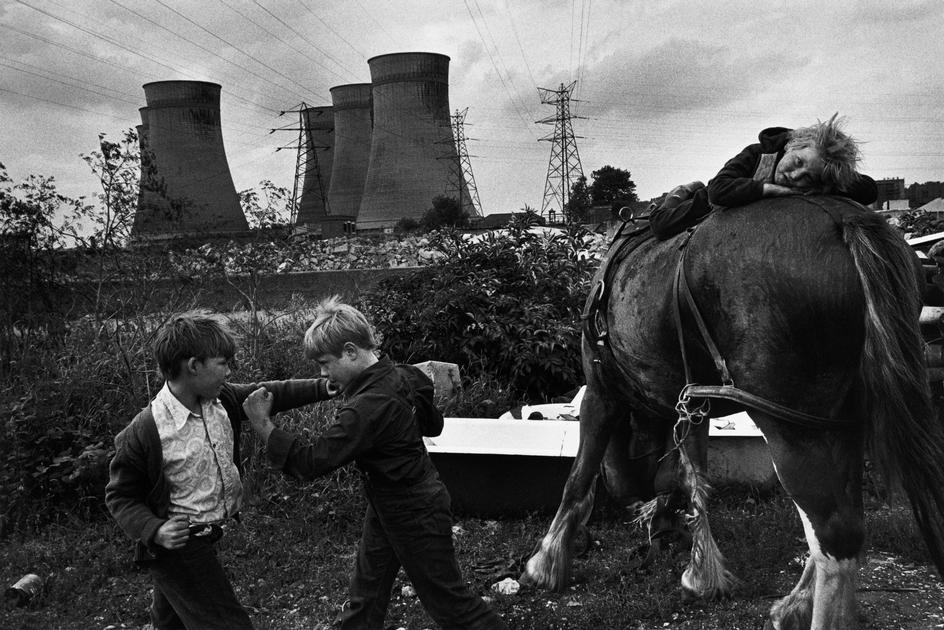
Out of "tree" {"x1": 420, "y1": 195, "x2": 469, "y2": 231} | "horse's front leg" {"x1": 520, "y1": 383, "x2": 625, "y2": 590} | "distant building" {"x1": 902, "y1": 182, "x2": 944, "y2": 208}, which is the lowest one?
"horse's front leg" {"x1": 520, "y1": 383, "x2": 625, "y2": 590}

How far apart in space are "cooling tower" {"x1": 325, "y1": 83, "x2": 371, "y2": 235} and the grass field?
3175 cm

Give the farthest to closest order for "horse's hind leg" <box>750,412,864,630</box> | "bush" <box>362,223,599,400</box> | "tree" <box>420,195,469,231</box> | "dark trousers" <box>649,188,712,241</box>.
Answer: "tree" <box>420,195,469,231</box> < "bush" <box>362,223,599,400</box> < "dark trousers" <box>649,188,712,241</box> < "horse's hind leg" <box>750,412,864,630</box>

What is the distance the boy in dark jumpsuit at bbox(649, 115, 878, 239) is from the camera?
8.05 feet

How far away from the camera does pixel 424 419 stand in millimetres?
2754

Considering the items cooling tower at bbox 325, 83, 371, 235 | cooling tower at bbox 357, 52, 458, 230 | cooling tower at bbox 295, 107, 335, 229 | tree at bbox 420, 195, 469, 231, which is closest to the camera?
cooling tower at bbox 357, 52, 458, 230

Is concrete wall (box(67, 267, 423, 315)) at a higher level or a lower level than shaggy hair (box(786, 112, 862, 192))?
lower

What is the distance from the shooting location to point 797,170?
249 cm

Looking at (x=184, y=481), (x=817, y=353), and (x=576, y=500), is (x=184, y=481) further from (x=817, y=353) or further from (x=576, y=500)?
(x=817, y=353)

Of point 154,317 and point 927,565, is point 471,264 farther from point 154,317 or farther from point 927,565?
point 927,565

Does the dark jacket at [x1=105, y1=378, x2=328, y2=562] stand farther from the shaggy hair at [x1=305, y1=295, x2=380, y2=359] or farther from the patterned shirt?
the shaggy hair at [x1=305, y1=295, x2=380, y2=359]

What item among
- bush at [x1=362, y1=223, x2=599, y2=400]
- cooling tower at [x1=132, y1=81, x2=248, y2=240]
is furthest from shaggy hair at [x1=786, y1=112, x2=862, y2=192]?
cooling tower at [x1=132, y1=81, x2=248, y2=240]

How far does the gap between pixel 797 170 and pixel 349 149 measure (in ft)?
115

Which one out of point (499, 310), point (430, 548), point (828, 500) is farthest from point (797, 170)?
point (499, 310)

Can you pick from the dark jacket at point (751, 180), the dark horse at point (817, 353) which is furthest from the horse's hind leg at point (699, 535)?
the dark jacket at point (751, 180)
